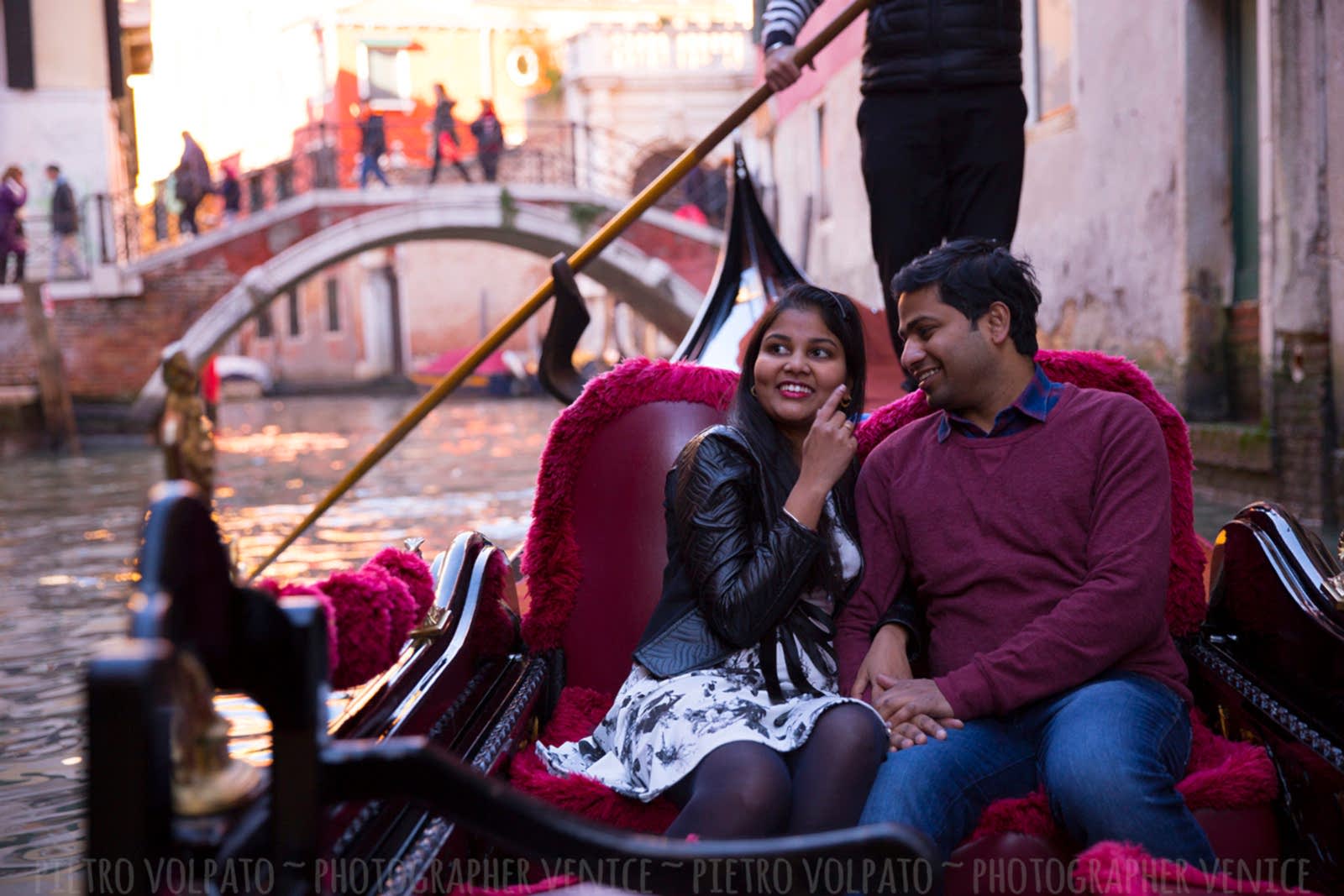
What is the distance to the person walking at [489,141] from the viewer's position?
12.4m

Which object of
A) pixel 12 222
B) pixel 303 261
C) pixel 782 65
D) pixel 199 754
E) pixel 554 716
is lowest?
pixel 554 716

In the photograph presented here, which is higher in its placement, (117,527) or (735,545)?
(735,545)

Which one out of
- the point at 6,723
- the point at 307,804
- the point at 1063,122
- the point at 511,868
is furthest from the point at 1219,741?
A: the point at 1063,122

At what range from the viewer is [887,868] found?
723 mm

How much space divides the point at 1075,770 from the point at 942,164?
1.06 meters

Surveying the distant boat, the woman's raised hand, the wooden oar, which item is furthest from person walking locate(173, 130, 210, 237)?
the woman's raised hand

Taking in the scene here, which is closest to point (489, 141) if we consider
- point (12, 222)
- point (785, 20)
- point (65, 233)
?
point (65, 233)

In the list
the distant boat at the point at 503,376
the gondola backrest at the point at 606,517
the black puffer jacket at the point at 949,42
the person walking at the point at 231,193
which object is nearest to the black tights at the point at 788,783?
the gondola backrest at the point at 606,517

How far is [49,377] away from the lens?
9.60 metres

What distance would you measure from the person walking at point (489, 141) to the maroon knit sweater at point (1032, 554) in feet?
36.6

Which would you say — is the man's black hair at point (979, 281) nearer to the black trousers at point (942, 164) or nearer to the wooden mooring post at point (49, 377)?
the black trousers at point (942, 164)

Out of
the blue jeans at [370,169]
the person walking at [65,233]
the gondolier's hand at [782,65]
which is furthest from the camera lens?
the blue jeans at [370,169]

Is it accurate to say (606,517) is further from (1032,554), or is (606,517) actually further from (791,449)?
(1032,554)

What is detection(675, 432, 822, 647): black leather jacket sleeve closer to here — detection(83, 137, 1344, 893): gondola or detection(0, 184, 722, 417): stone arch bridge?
detection(83, 137, 1344, 893): gondola
